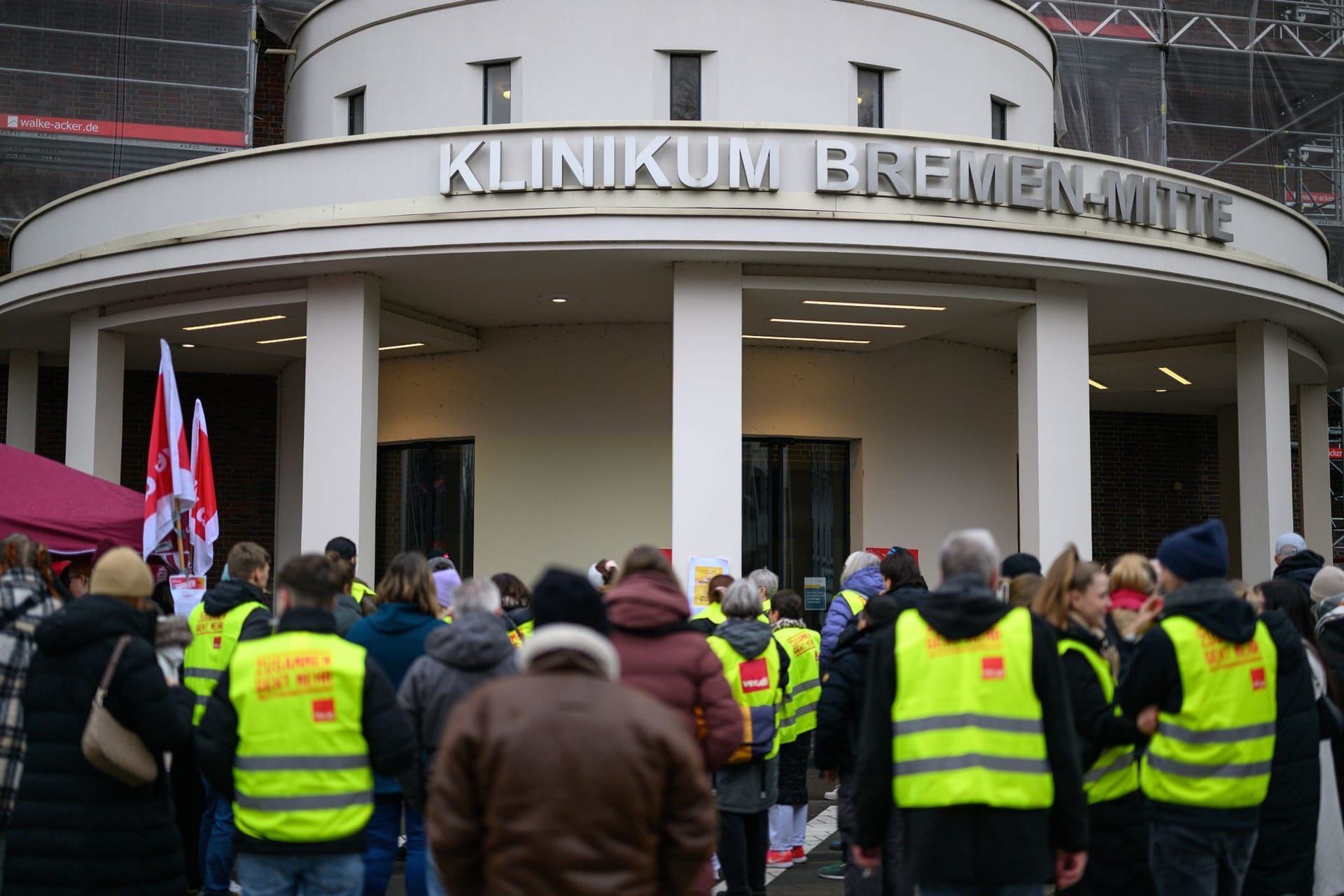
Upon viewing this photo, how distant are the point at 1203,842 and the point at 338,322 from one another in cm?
1069

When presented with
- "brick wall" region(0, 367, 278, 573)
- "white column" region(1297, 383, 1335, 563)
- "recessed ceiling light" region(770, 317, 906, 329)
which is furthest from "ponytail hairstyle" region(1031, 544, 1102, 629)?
"brick wall" region(0, 367, 278, 573)

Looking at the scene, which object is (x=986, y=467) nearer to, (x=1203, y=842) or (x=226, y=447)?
(x=226, y=447)

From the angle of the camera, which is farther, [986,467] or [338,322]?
[986,467]

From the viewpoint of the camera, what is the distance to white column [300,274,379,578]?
14328 millimetres

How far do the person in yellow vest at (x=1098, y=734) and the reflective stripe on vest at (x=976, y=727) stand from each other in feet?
1.91

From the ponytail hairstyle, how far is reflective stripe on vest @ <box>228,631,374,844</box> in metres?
2.70

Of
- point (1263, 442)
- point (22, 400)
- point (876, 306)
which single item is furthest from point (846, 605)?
point (22, 400)

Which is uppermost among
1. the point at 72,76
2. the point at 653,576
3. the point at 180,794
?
the point at 72,76

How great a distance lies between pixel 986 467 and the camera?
62.6 feet

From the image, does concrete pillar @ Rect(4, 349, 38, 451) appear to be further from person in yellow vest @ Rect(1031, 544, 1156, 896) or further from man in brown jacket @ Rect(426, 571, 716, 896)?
man in brown jacket @ Rect(426, 571, 716, 896)

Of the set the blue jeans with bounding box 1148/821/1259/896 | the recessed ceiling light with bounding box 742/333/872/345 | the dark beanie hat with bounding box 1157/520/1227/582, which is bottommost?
the blue jeans with bounding box 1148/821/1259/896

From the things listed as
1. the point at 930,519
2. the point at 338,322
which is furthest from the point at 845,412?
the point at 338,322

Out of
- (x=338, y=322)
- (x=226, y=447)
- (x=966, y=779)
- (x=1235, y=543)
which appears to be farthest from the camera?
(x=1235, y=543)

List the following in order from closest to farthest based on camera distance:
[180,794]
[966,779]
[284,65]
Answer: [966,779]
[180,794]
[284,65]
